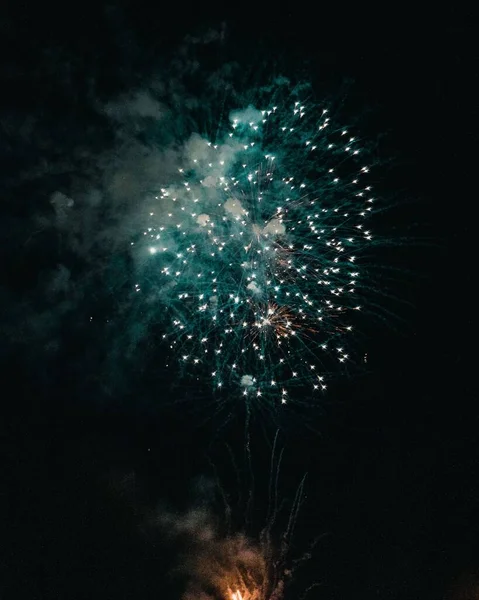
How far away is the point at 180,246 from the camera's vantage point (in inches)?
279

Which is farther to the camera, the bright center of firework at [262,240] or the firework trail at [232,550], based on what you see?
the firework trail at [232,550]

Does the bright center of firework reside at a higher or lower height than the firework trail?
higher

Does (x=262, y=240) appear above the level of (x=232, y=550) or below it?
above

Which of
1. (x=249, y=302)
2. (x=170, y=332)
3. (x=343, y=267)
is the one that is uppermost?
(x=343, y=267)

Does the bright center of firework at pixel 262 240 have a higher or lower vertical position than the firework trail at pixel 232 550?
higher

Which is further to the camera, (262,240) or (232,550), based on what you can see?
(232,550)

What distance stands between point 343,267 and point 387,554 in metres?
8.13

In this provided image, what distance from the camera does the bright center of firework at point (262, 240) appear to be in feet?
21.3

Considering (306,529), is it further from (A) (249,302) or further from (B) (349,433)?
(A) (249,302)

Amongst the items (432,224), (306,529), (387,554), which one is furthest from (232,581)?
(432,224)

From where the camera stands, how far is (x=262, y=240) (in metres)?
6.83

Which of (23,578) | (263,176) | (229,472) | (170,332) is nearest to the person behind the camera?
(263,176)

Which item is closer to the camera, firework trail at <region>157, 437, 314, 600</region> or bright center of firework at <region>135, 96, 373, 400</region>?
bright center of firework at <region>135, 96, 373, 400</region>

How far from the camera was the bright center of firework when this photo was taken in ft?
21.3
